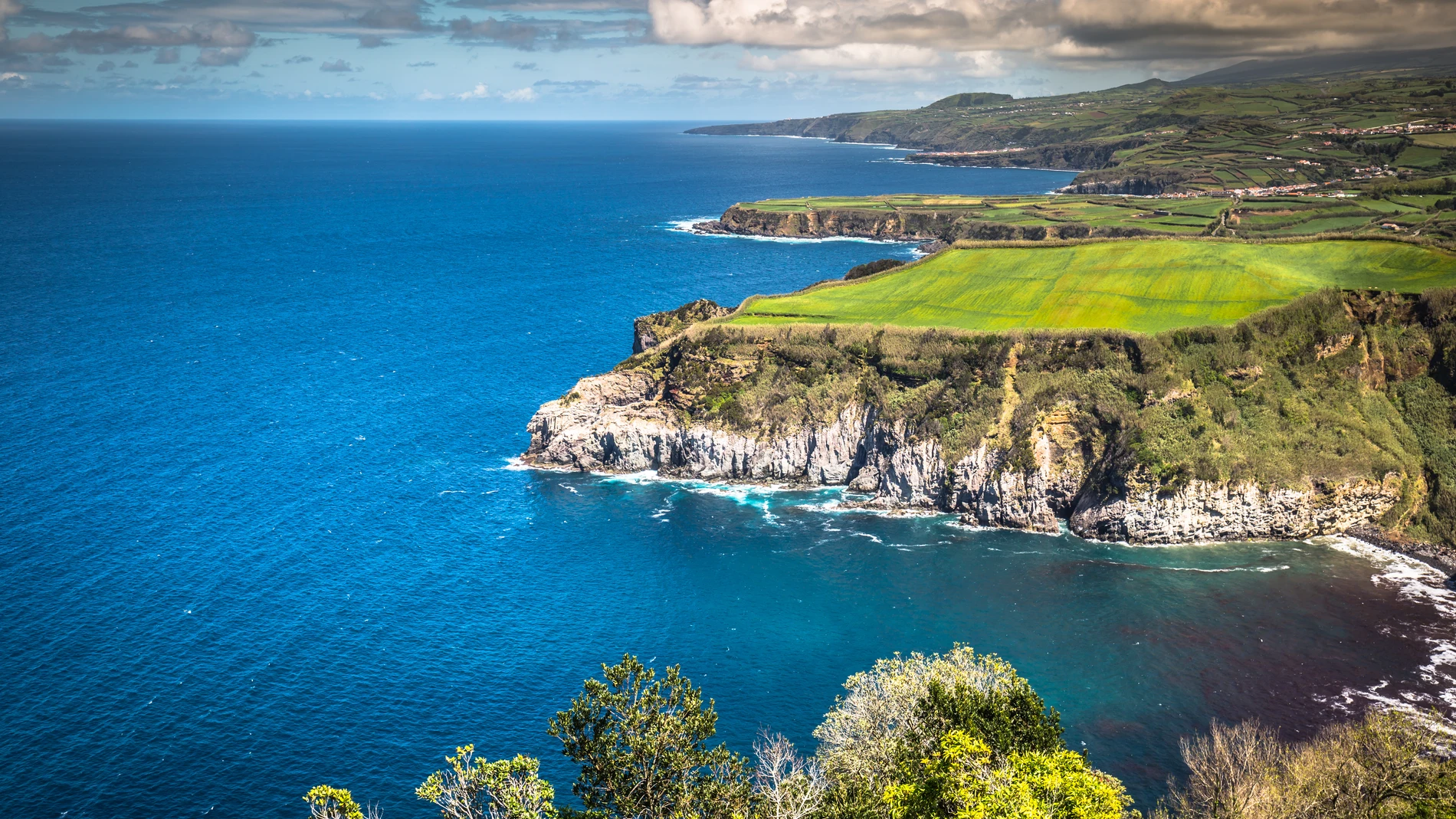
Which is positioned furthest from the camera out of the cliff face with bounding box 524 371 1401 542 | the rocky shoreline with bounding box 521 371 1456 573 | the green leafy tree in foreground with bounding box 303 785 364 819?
the cliff face with bounding box 524 371 1401 542

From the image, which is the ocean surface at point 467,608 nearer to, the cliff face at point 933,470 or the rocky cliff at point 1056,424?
the cliff face at point 933,470

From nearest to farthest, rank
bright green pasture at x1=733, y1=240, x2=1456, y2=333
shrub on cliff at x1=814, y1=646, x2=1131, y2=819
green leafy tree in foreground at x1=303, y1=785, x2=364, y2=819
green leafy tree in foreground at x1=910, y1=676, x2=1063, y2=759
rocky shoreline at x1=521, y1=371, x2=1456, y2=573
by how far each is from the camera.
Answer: shrub on cliff at x1=814, y1=646, x2=1131, y2=819 → green leafy tree in foreground at x1=303, y1=785, x2=364, y2=819 → green leafy tree in foreground at x1=910, y1=676, x2=1063, y2=759 → rocky shoreline at x1=521, y1=371, x2=1456, y2=573 → bright green pasture at x1=733, y1=240, x2=1456, y2=333

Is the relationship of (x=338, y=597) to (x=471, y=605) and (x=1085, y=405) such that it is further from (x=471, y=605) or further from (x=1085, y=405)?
(x=1085, y=405)

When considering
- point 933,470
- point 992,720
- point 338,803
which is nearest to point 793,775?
point 992,720

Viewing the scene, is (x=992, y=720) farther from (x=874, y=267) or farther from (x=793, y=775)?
(x=874, y=267)

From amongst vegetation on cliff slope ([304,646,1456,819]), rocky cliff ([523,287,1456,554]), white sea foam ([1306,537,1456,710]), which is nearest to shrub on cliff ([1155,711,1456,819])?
vegetation on cliff slope ([304,646,1456,819])

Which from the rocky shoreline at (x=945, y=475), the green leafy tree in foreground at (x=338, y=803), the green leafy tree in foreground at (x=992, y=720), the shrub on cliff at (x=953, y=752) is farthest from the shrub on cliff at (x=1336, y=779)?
the green leafy tree in foreground at (x=338, y=803)

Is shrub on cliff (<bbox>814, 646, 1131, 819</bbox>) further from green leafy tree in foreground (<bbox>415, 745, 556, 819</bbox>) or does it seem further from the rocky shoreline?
the rocky shoreline
